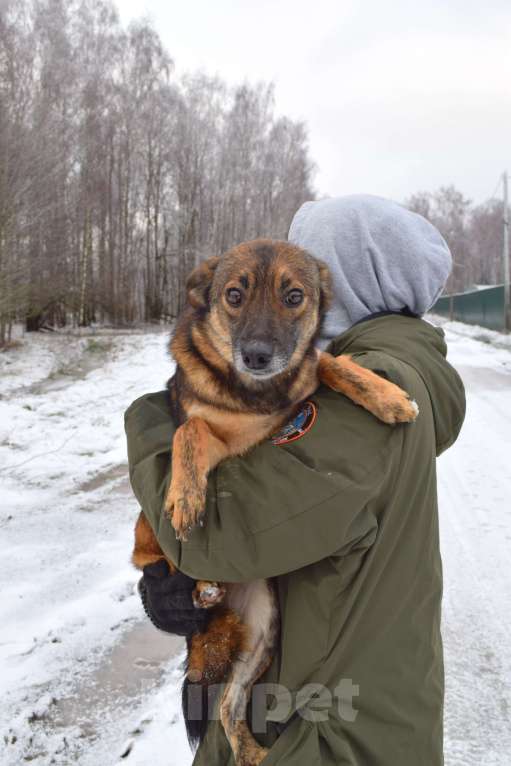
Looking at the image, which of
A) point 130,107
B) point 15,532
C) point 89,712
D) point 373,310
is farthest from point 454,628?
point 130,107

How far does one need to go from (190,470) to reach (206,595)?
1.30ft

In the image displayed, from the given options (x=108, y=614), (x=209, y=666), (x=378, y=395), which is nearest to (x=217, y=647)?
(x=209, y=666)

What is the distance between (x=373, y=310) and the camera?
5.74ft

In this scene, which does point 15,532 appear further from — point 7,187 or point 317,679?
point 7,187

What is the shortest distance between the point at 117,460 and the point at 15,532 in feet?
7.54

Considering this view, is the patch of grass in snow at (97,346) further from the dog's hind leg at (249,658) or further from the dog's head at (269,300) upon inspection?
the dog's hind leg at (249,658)

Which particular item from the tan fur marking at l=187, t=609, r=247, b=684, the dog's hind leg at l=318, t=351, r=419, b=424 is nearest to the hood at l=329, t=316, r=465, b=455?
the dog's hind leg at l=318, t=351, r=419, b=424

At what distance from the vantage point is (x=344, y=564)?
1.22 meters

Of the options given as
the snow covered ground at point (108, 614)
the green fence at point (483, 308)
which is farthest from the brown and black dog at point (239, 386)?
the green fence at point (483, 308)

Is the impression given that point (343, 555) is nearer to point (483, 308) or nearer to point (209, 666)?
point (209, 666)

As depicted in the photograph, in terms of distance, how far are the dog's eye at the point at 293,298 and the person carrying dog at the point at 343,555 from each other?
56cm

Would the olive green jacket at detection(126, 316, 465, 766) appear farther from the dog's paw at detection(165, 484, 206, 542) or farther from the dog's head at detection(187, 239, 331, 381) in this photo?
the dog's head at detection(187, 239, 331, 381)

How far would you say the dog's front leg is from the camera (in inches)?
50.9

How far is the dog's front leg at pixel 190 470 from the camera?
4.24 feet
